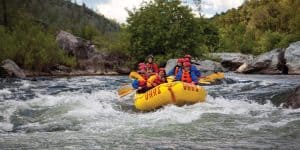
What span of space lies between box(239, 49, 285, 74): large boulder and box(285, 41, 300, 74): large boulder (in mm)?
548

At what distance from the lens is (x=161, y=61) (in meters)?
30.5

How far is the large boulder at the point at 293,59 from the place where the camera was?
25.4 meters

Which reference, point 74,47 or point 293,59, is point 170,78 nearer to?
point 293,59

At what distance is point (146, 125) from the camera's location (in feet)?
30.4

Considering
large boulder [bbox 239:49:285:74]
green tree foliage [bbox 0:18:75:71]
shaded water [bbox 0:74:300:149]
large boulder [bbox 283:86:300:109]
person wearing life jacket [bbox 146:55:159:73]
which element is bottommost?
shaded water [bbox 0:74:300:149]

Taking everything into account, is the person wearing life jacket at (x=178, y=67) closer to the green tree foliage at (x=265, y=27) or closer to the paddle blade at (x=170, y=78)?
the paddle blade at (x=170, y=78)

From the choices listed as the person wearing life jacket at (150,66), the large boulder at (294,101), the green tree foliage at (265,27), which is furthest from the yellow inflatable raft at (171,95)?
the green tree foliage at (265,27)

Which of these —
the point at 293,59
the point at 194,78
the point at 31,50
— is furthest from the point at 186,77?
the point at 31,50

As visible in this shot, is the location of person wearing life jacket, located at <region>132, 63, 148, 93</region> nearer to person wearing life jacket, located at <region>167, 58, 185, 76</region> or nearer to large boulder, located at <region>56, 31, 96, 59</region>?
person wearing life jacket, located at <region>167, 58, 185, 76</region>

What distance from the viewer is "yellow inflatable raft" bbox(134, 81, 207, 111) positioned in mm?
11602

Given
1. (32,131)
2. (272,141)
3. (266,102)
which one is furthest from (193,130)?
(266,102)

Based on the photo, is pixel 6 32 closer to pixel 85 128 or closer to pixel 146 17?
pixel 146 17

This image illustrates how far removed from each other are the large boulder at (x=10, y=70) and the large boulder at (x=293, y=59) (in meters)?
14.7

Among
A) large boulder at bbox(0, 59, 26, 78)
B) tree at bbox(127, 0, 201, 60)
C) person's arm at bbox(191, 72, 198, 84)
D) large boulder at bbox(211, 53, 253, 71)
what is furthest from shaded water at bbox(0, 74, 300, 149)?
large boulder at bbox(211, 53, 253, 71)
